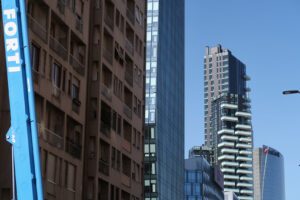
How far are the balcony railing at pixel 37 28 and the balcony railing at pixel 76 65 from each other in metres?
5.03

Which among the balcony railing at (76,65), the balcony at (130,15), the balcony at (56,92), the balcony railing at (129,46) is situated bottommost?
the balcony at (56,92)

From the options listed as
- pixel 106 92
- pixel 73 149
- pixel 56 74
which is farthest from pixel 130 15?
pixel 73 149

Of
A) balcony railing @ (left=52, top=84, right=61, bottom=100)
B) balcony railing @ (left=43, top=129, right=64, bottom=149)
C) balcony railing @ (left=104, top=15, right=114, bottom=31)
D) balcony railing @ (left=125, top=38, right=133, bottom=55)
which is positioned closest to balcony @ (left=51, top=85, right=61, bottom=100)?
balcony railing @ (left=52, top=84, right=61, bottom=100)

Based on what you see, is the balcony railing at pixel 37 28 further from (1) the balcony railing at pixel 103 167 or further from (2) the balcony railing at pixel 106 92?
(1) the balcony railing at pixel 103 167

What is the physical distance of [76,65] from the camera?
1790 inches

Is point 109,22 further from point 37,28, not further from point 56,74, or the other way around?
point 37,28

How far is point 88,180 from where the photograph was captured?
47094 millimetres

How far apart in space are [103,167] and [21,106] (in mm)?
31602

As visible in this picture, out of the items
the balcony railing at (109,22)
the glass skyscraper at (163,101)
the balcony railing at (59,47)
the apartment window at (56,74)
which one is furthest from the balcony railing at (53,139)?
the glass skyscraper at (163,101)

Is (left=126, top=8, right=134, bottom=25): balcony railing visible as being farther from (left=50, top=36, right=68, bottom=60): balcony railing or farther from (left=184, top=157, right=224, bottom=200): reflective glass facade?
(left=184, top=157, right=224, bottom=200): reflective glass facade

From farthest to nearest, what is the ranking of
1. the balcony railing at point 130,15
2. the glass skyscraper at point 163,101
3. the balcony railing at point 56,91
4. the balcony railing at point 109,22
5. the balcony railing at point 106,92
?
the glass skyscraper at point 163,101, the balcony railing at point 130,15, the balcony railing at point 109,22, the balcony railing at point 106,92, the balcony railing at point 56,91

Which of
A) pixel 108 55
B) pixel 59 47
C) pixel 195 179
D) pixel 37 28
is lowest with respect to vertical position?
pixel 59 47

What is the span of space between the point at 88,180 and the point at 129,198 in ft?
30.5

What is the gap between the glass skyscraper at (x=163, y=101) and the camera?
407 ft
